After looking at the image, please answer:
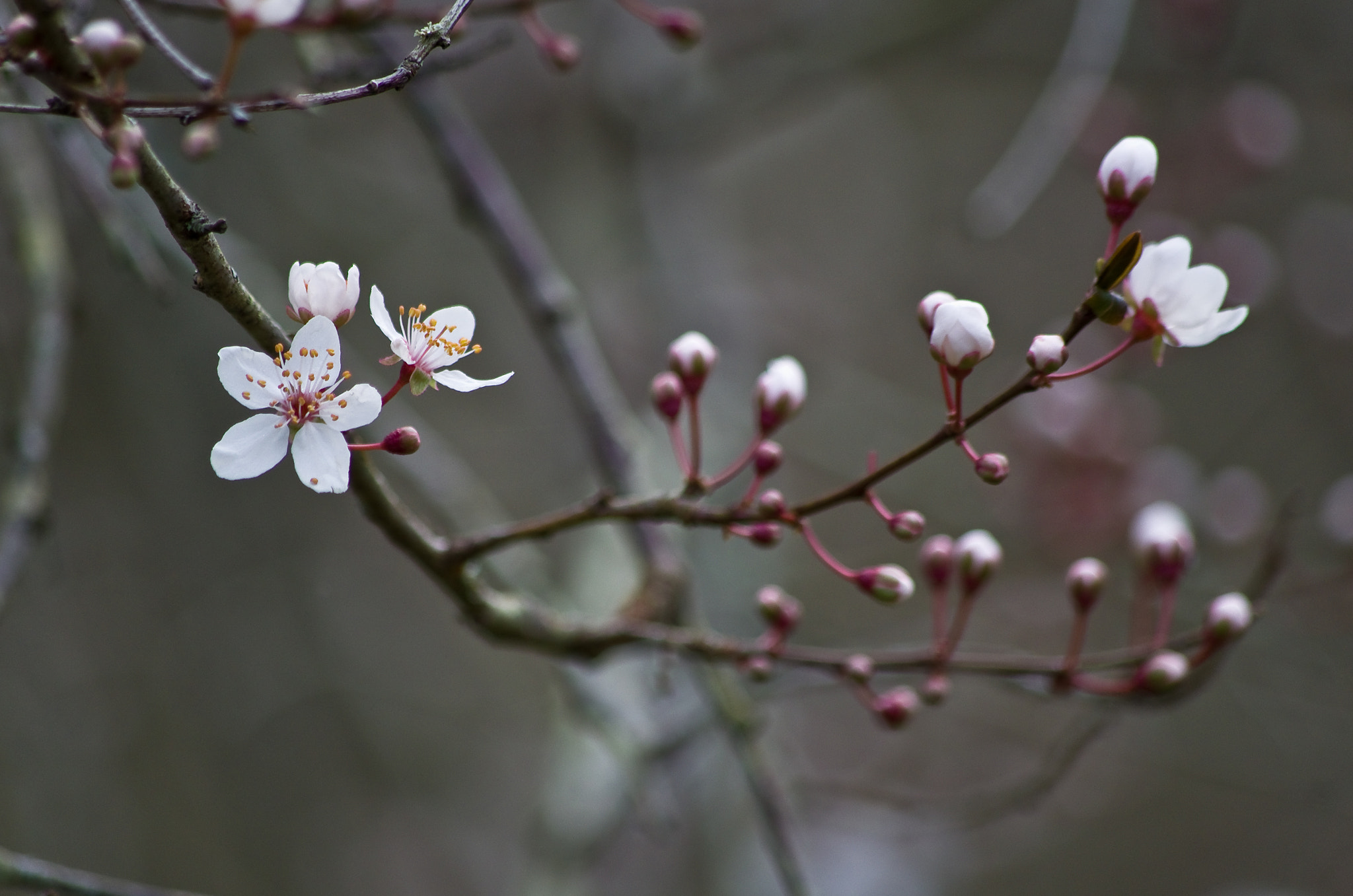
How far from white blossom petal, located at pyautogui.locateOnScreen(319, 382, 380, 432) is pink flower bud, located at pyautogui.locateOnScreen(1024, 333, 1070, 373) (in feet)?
1.77

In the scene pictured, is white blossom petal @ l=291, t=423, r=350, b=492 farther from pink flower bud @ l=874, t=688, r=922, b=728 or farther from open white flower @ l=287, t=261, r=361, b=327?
pink flower bud @ l=874, t=688, r=922, b=728

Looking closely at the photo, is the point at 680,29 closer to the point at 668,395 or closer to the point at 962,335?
the point at 668,395

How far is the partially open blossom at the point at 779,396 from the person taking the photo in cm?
108

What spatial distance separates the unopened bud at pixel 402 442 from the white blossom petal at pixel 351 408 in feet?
0.27

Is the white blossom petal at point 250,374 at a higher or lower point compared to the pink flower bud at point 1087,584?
higher

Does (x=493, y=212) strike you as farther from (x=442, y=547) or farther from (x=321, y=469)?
(x=321, y=469)

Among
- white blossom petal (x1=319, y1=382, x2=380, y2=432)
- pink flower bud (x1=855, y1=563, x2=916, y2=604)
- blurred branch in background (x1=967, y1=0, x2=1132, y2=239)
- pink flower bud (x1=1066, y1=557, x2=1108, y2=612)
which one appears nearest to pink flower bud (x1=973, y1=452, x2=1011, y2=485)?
pink flower bud (x1=855, y1=563, x2=916, y2=604)

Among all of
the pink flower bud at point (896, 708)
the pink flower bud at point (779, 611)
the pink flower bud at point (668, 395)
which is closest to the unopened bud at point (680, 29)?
the pink flower bud at point (668, 395)

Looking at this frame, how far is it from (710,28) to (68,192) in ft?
7.92

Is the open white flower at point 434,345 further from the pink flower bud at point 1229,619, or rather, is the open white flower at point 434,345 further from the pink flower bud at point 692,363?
the pink flower bud at point 1229,619

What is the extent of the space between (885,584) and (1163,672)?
36cm

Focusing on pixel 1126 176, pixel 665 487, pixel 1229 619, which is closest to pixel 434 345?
pixel 1126 176

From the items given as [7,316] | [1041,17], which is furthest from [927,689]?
[1041,17]

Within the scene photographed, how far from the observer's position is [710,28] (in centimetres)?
402
